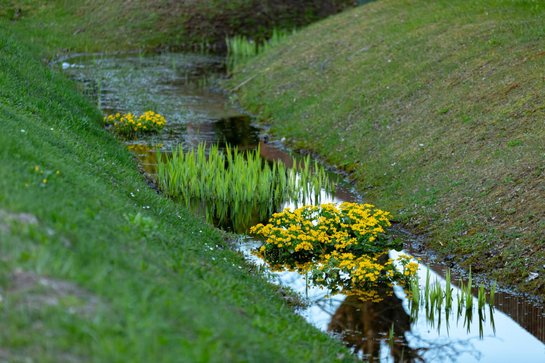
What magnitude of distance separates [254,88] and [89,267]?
23.5 meters

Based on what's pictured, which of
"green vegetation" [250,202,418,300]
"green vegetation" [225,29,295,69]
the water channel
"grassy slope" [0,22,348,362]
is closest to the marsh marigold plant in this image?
"green vegetation" [250,202,418,300]

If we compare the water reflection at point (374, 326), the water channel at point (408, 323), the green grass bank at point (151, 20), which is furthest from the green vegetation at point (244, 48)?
the water reflection at point (374, 326)

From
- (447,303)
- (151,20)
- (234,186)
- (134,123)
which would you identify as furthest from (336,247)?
(151,20)

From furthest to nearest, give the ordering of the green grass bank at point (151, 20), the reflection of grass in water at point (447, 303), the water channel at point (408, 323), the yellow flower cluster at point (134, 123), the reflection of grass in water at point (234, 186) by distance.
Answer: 1. the green grass bank at point (151, 20)
2. the yellow flower cluster at point (134, 123)
3. the reflection of grass in water at point (234, 186)
4. the reflection of grass in water at point (447, 303)
5. the water channel at point (408, 323)

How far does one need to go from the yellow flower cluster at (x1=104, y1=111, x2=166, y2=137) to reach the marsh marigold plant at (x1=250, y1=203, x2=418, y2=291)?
947cm

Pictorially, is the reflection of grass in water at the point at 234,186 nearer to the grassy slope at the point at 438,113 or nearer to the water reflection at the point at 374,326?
the grassy slope at the point at 438,113

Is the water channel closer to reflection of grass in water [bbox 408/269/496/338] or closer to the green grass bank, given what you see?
reflection of grass in water [bbox 408/269/496/338]

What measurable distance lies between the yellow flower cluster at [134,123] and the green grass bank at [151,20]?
17.4m

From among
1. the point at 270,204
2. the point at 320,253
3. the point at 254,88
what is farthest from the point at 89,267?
the point at 254,88

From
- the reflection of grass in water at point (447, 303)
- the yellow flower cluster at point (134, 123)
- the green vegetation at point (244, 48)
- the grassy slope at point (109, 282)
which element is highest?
the green vegetation at point (244, 48)

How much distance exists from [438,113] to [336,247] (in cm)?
776

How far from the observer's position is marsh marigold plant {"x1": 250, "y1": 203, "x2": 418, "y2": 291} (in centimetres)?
1251

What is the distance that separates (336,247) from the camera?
1344 cm

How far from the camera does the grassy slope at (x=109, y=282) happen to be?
5.77 metres
